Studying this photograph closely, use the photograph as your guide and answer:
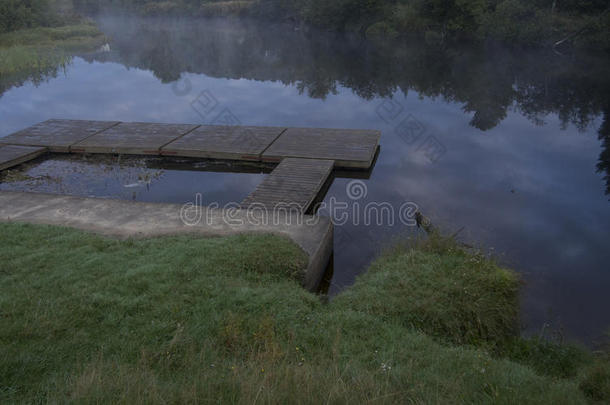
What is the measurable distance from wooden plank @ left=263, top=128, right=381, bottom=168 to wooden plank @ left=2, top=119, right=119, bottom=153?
519 centimetres

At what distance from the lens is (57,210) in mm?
6938

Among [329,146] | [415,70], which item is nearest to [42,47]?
[415,70]

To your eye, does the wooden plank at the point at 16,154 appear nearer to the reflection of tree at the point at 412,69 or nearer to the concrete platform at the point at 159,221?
the concrete platform at the point at 159,221

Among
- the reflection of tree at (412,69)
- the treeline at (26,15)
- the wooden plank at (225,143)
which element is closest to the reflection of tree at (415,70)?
the reflection of tree at (412,69)

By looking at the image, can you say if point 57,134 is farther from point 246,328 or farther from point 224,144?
point 246,328

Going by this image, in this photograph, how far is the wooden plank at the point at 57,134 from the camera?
37.0 ft

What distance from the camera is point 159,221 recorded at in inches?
256

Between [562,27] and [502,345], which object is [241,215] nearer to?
[502,345]

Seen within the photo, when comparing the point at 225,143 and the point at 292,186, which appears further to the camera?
the point at 225,143

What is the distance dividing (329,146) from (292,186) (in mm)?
2607

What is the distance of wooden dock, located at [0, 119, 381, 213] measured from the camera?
366 inches

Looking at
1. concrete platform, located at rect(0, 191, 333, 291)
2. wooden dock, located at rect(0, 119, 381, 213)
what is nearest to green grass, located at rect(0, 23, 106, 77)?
wooden dock, located at rect(0, 119, 381, 213)

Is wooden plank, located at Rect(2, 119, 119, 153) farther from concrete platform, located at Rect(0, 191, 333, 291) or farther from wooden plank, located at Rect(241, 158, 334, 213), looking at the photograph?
wooden plank, located at Rect(241, 158, 334, 213)

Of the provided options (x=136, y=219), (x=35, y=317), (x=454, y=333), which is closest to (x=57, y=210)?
(x=136, y=219)
